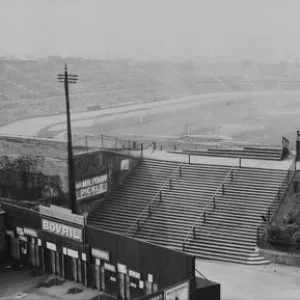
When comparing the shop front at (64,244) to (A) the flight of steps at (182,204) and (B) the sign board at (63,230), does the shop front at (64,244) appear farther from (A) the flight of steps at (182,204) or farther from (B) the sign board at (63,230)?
(A) the flight of steps at (182,204)

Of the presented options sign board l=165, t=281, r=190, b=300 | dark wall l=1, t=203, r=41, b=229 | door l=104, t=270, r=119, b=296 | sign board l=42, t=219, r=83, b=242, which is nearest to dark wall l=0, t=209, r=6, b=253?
dark wall l=1, t=203, r=41, b=229

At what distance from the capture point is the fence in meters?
24.5

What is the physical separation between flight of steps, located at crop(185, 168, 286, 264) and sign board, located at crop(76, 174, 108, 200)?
5671mm

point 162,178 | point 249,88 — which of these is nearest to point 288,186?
point 162,178

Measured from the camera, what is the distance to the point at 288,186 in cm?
2712

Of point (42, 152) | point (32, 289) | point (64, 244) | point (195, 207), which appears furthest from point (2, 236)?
point (195, 207)

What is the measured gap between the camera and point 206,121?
72.4 metres

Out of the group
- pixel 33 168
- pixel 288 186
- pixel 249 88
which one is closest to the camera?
pixel 288 186

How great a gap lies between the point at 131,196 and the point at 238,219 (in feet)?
18.1

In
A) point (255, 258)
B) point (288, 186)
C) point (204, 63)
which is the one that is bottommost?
point (255, 258)

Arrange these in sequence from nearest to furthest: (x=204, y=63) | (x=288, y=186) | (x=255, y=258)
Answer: (x=255, y=258) → (x=288, y=186) → (x=204, y=63)

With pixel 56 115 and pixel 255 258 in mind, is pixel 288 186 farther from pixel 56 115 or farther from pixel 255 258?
pixel 56 115

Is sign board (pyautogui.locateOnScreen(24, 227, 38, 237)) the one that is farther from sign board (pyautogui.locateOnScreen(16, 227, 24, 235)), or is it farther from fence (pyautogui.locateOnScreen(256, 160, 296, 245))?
fence (pyautogui.locateOnScreen(256, 160, 296, 245))

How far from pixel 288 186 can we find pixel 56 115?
4809 centimetres
